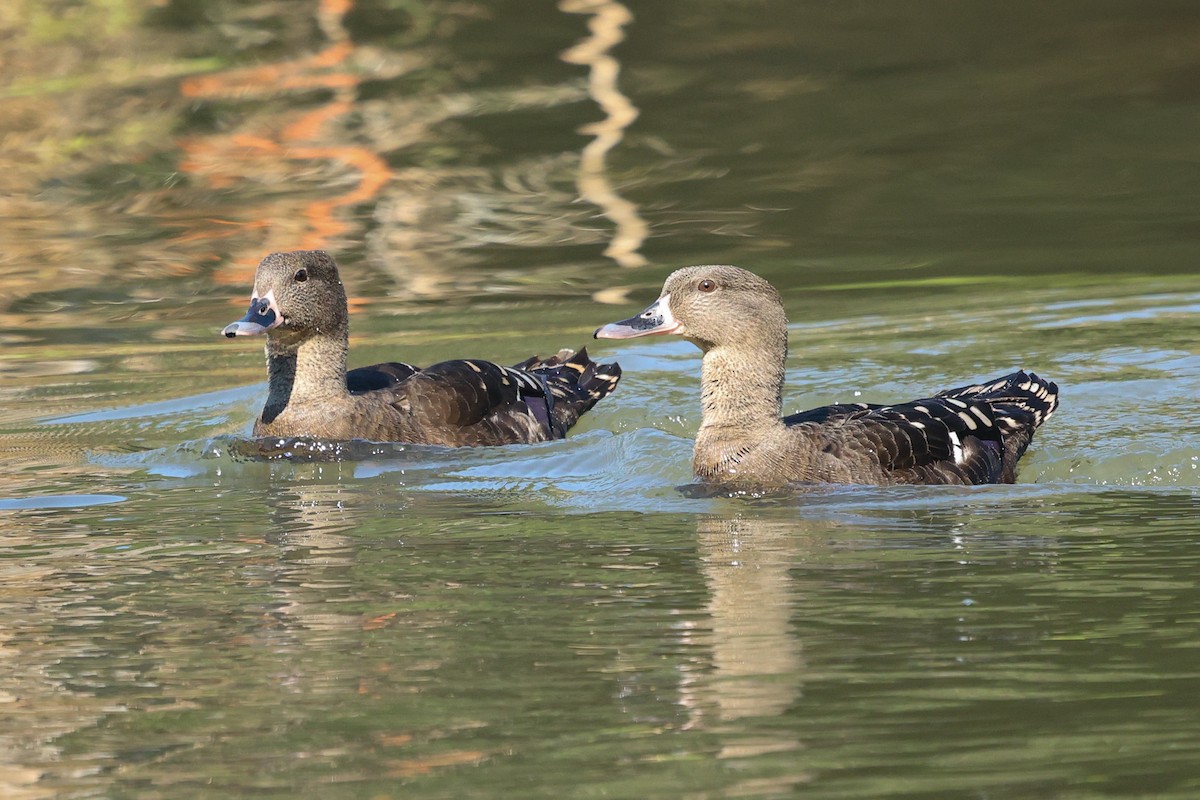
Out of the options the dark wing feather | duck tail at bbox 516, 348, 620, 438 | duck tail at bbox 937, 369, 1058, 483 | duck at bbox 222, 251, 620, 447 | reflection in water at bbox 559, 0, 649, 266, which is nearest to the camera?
duck tail at bbox 937, 369, 1058, 483

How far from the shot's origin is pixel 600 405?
41.9 ft

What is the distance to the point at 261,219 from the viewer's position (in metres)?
19.0

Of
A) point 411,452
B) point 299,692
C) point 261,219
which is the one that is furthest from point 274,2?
point 299,692

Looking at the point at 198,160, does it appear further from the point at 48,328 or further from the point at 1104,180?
the point at 1104,180

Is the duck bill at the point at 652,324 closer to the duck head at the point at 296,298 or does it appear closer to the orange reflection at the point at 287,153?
the duck head at the point at 296,298

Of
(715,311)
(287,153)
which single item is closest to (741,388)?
(715,311)

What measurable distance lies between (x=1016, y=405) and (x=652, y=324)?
209 cm

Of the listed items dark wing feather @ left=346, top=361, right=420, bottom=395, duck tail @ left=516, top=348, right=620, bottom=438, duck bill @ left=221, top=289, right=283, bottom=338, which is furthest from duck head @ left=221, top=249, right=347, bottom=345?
duck tail @ left=516, top=348, right=620, bottom=438

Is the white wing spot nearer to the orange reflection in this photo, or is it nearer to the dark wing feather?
the dark wing feather

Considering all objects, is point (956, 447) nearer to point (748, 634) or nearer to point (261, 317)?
point (748, 634)

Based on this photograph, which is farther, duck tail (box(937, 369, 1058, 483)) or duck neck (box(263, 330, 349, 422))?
duck neck (box(263, 330, 349, 422))

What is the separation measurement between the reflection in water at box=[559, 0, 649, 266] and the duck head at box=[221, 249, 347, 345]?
6059mm

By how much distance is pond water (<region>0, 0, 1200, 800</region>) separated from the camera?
539 centimetres

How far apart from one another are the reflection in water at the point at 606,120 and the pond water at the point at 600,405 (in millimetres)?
92
